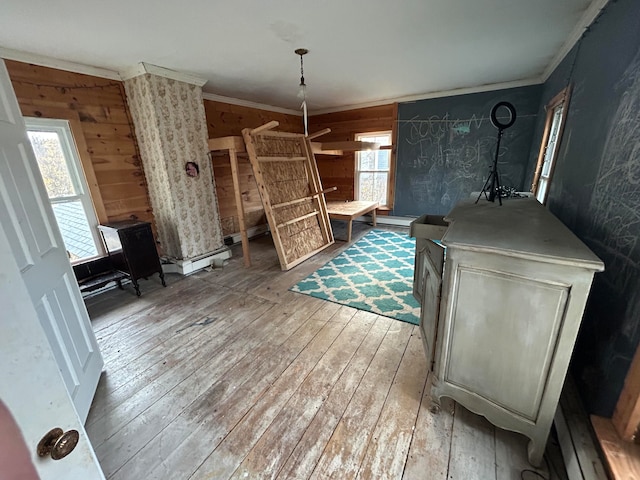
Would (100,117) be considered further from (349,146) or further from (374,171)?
(374,171)

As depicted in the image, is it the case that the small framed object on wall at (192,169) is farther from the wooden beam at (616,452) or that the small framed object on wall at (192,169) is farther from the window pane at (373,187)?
the wooden beam at (616,452)

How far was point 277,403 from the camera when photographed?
1.58 meters

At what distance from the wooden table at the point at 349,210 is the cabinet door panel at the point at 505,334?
3.21 metres

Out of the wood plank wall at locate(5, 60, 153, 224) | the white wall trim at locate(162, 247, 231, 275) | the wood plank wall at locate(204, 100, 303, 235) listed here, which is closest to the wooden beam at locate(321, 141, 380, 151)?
the wood plank wall at locate(204, 100, 303, 235)

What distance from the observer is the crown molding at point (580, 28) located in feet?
5.91

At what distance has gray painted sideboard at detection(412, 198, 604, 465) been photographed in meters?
1.00

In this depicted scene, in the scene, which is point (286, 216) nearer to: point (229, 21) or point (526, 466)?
point (229, 21)

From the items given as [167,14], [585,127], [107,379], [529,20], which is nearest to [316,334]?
[107,379]

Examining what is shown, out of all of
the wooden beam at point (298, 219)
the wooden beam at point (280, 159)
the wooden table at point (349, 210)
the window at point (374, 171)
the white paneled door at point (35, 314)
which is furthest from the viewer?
the window at point (374, 171)

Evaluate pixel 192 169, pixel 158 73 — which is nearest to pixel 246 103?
pixel 158 73

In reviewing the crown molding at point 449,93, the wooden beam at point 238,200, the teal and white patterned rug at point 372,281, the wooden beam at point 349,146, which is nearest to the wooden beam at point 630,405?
the teal and white patterned rug at point 372,281

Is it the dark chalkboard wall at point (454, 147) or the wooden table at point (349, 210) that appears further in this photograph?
the wooden table at point (349, 210)

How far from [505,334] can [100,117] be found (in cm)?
411

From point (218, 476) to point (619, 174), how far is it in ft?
7.76
